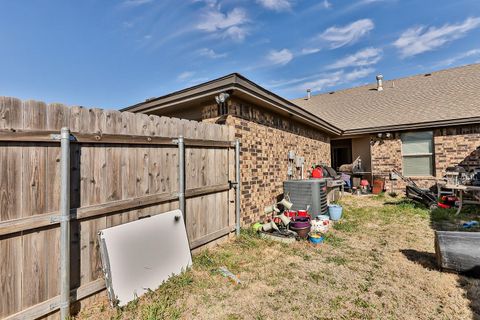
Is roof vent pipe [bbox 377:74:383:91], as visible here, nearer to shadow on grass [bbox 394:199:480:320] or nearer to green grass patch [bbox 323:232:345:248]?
shadow on grass [bbox 394:199:480:320]

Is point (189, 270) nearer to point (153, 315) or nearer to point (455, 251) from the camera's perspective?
point (153, 315)

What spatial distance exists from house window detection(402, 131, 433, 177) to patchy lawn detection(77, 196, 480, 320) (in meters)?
7.10

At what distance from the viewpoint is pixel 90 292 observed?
247cm

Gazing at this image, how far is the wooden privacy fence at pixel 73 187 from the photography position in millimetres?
2014

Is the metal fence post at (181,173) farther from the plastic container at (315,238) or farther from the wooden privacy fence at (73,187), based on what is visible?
the plastic container at (315,238)

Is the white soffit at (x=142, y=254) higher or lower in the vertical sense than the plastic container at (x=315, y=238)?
higher

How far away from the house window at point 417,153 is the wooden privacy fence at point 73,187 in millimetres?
10888

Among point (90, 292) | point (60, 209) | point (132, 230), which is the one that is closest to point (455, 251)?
point (132, 230)

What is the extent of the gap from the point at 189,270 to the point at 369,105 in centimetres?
1375

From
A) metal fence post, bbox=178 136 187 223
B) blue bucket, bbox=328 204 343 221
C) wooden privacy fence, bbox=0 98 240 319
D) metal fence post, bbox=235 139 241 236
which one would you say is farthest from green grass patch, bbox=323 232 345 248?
metal fence post, bbox=178 136 187 223

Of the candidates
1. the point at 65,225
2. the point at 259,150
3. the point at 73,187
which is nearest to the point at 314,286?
the point at 65,225

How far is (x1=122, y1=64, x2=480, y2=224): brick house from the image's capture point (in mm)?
5070

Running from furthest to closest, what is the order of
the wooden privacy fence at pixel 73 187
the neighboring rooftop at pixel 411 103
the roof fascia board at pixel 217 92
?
1. the neighboring rooftop at pixel 411 103
2. the roof fascia board at pixel 217 92
3. the wooden privacy fence at pixel 73 187

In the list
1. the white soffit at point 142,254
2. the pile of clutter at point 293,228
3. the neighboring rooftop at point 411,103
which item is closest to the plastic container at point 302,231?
the pile of clutter at point 293,228
